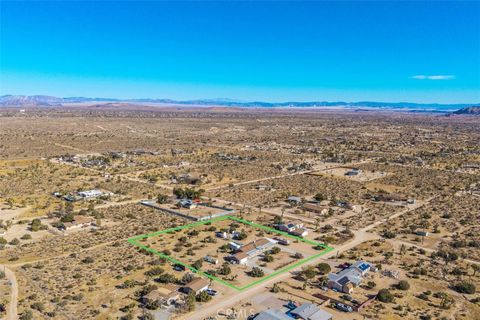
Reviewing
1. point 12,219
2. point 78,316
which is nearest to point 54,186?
point 12,219

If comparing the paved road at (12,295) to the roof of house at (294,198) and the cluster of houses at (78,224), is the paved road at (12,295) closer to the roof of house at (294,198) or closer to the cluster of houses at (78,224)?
the cluster of houses at (78,224)

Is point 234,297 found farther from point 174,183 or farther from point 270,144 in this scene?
point 270,144

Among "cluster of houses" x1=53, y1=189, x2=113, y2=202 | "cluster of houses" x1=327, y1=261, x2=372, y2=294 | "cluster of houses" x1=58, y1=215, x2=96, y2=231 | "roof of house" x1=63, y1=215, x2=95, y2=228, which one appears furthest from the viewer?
"cluster of houses" x1=53, y1=189, x2=113, y2=202

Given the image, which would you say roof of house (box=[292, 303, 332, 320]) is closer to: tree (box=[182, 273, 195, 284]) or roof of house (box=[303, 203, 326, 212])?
tree (box=[182, 273, 195, 284])

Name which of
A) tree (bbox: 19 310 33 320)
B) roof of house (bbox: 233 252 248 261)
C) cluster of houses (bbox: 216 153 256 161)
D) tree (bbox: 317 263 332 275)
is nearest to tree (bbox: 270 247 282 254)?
roof of house (bbox: 233 252 248 261)

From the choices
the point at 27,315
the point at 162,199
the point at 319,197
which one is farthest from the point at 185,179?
the point at 27,315

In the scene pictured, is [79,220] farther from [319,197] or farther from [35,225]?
[319,197]

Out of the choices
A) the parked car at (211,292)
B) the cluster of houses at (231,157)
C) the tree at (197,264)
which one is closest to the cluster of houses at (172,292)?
the parked car at (211,292)
